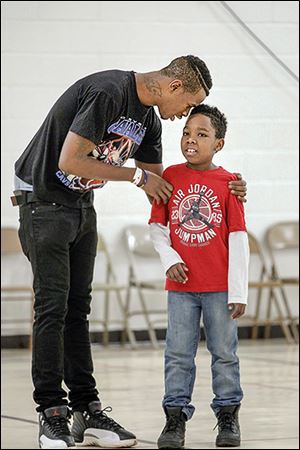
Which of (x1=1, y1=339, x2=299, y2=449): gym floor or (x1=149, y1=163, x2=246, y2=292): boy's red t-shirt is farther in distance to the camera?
(x1=1, y1=339, x2=299, y2=449): gym floor

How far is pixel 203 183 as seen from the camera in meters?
0.76

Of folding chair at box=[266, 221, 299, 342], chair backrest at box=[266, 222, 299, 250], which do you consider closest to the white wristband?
chair backrest at box=[266, 222, 299, 250]

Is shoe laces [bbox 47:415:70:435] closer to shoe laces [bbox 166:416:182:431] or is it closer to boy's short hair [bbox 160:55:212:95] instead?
shoe laces [bbox 166:416:182:431]

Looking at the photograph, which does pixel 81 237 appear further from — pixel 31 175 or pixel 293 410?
pixel 293 410

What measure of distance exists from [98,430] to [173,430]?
0.07 m

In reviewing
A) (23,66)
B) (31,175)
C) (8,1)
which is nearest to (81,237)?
(31,175)

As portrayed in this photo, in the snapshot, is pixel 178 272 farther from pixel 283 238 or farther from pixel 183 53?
pixel 283 238

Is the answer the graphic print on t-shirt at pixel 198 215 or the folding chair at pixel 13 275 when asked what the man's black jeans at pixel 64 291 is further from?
the folding chair at pixel 13 275

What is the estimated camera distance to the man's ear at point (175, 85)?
0.78 meters

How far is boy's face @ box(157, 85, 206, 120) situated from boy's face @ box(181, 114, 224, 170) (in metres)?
0.01

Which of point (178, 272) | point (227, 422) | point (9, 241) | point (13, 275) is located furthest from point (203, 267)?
point (13, 275)

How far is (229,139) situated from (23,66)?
0.49 m

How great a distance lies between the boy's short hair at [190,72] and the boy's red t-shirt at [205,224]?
0.22 ft

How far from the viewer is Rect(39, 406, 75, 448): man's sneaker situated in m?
0.84
